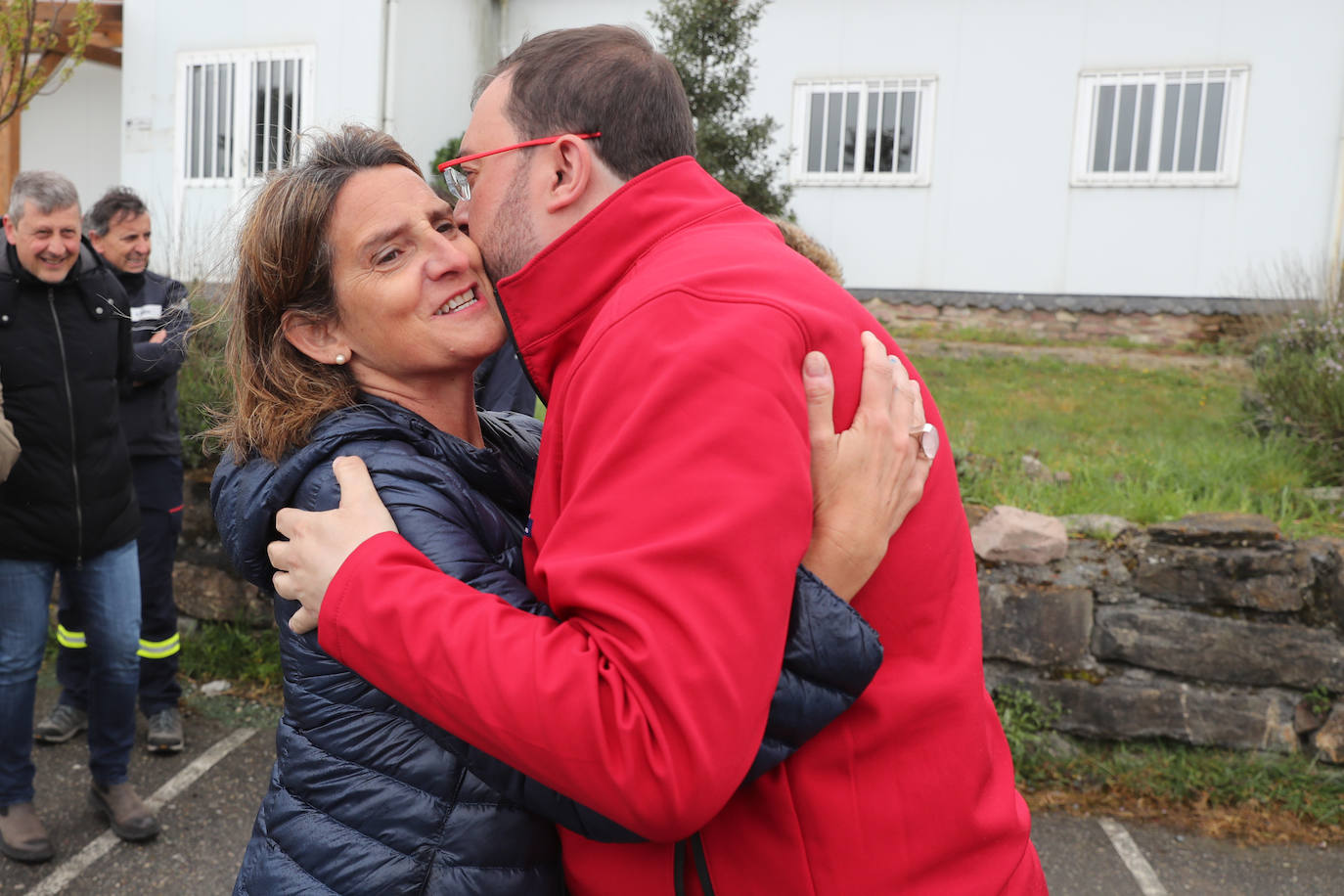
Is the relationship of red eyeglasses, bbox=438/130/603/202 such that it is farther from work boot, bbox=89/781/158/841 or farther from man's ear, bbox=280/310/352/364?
work boot, bbox=89/781/158/841

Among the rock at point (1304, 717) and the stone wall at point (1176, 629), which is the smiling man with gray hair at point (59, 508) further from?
the rock at point (1304, 717)

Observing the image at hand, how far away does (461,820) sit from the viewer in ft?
4.71

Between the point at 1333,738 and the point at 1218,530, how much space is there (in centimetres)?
90

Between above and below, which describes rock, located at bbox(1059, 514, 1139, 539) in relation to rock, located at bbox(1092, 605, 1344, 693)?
above

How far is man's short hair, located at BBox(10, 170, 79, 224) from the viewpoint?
4062mm

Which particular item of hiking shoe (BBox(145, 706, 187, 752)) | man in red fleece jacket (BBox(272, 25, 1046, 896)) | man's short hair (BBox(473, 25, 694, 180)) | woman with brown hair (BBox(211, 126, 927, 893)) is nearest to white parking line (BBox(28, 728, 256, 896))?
hiking shoe (BBox(145, 706, 187, 752))

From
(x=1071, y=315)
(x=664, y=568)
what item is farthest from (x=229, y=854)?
(x=1071, y=315)

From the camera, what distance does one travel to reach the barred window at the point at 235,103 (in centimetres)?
1283

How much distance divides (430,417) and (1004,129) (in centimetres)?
1258

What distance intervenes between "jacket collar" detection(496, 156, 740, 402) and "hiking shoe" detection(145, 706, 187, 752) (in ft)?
13.4

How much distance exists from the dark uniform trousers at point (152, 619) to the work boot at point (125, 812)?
2.51ft

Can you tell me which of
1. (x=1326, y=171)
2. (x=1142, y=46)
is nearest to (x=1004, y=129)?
(x=1142, y=46)

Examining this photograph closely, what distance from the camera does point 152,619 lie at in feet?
16.1

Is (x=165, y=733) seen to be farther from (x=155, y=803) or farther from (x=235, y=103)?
(x=235, y=103)
